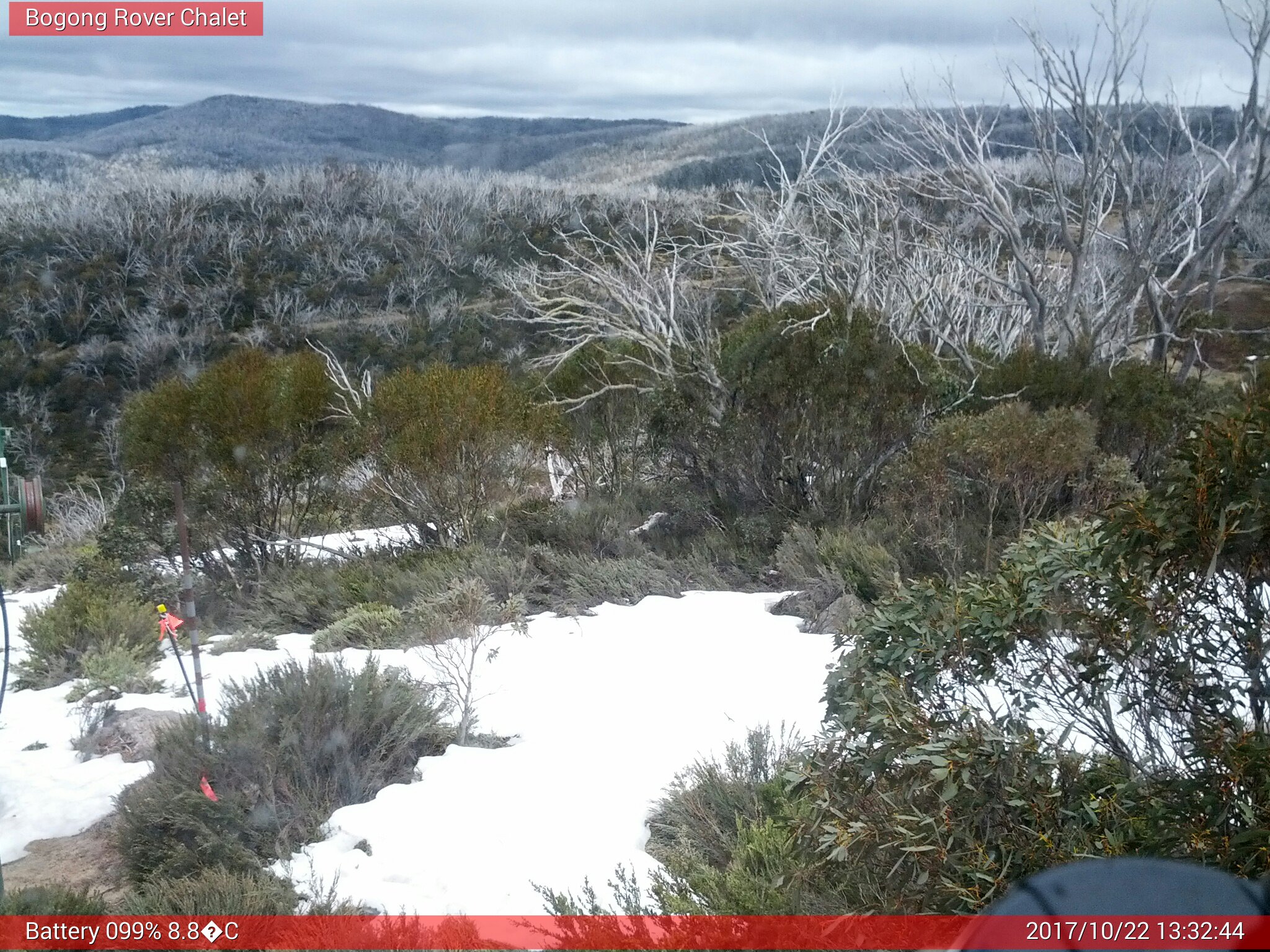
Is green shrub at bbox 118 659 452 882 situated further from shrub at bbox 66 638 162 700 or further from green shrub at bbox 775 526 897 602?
green shrub at bbox 775 526 897 602

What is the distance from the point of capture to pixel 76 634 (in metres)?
6.74

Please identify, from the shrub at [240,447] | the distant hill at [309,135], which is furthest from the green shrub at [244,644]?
the distant hill at [309,135]

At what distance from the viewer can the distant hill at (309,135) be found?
18.1 m

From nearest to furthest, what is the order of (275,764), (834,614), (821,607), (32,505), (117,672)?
1. (275,764)
2. (32,505)
3. (117,672)
4. (834,614)
5. (821,607)

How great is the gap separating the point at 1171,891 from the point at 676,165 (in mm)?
35579

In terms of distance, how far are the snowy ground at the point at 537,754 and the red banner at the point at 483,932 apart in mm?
314

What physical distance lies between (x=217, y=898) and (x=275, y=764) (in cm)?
101

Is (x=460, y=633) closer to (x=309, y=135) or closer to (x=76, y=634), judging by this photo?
(x=76, y=634)

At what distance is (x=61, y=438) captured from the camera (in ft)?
76.6

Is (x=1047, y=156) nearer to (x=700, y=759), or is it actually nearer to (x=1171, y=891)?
(x=700, y=759)

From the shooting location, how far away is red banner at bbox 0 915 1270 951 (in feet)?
8.18

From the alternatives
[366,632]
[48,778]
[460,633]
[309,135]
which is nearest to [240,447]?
[366,632]

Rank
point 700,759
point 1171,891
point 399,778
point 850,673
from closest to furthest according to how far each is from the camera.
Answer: point 1171,891 < point 850,673 < point 700,759 < point 399,778

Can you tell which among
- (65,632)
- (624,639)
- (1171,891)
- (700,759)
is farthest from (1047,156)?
(1171,891)
